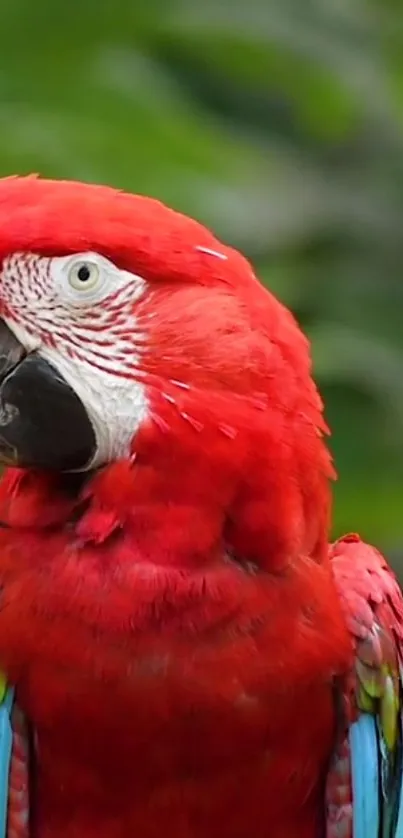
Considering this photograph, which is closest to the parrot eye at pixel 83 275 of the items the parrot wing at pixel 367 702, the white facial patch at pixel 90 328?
the white facial patch at pixel 90 328

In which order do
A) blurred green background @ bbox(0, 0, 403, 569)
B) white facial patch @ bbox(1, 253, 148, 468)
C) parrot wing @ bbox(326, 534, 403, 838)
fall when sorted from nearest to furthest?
white facial patch @ bbox(1, 253, 148, 468)
parrot wing @ bbox(326, 534, 403, 838)
blurred green background @ bbox(0, 0, 403, 569)

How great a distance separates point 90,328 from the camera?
3.56 feet

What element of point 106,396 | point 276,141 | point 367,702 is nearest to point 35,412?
point 106,396

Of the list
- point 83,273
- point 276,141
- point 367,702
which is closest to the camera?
point 83,273

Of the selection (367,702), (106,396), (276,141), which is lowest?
(367,702)

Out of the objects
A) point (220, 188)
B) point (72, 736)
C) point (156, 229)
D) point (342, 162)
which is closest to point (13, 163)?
point (220, 188)

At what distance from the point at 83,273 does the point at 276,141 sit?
122 cm

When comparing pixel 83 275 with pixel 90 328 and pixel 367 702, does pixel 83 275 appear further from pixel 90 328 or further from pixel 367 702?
pixel 367 702

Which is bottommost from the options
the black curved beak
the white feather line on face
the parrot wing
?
the parrot wing

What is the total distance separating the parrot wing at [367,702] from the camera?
1.22 m

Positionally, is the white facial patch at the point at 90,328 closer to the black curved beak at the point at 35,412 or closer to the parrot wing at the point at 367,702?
the black curved beak at the point at 35,412

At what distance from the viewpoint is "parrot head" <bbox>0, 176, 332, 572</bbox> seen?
1.06 metres

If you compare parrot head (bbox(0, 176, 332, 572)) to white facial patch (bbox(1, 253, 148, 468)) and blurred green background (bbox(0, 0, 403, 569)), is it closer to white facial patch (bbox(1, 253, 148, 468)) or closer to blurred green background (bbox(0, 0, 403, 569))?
white facial patch (bbox(1, 253, 148, 468))

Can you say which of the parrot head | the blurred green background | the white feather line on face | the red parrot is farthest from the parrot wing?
the blurred green background
